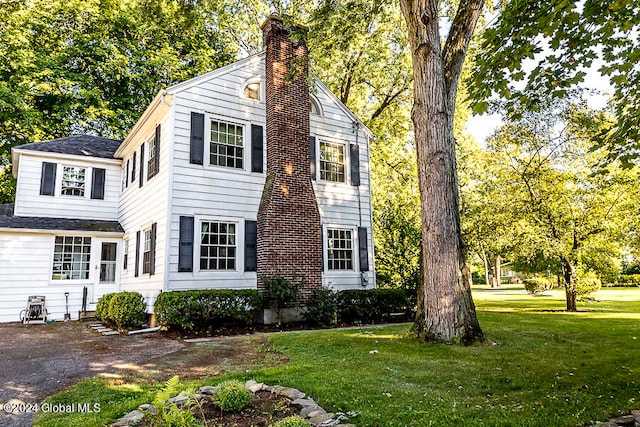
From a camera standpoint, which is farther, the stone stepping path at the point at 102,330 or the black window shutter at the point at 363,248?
the black window shutter at the point at 363,248

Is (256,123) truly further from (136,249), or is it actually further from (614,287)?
(614,287)

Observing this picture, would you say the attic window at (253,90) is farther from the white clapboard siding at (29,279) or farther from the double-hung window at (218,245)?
the white clapboard siding at (29,279)

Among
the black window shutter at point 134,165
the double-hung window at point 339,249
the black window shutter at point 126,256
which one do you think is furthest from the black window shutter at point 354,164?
the black window shutter at point 126,256

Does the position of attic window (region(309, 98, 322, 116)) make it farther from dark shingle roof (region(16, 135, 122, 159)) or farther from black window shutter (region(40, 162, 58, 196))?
black window shutter (region(40, 162, 58, 196))

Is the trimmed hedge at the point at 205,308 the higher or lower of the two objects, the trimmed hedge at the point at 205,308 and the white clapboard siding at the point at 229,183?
the lower

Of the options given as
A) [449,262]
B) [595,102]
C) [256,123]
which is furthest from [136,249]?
[595,102]

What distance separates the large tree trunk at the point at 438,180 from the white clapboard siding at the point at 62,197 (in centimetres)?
1222

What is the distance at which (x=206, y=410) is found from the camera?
369 cm

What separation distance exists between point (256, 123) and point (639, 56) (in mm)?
8935

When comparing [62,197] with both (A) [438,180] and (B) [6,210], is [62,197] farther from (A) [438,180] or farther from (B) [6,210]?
(A) [438,180]

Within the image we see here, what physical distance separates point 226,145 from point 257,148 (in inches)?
35.3

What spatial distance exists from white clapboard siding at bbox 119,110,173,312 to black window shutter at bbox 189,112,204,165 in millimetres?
551

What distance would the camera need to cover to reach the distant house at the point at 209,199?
10664 mm

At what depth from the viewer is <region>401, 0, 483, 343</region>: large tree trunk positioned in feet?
22.6
